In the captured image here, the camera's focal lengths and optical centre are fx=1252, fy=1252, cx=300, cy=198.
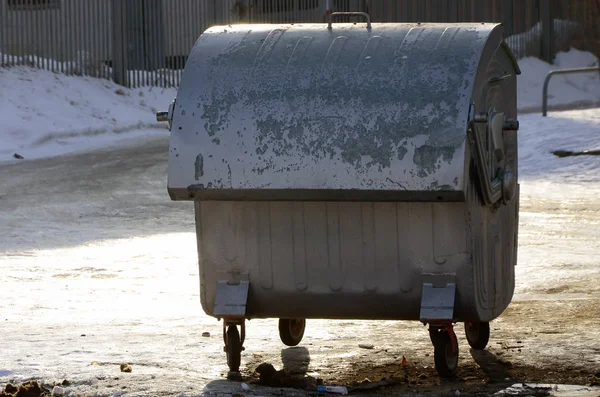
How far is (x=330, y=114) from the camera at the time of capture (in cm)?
532

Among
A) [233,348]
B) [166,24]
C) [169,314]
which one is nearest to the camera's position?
[233,348]

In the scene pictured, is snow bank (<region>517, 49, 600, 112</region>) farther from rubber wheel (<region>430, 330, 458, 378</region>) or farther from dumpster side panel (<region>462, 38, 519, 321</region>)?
rubber wheel (<region>430, 330, 458, 378</region>)

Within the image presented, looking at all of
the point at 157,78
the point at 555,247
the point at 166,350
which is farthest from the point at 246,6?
the point at 166,350

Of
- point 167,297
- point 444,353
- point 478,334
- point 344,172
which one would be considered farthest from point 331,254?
point 167,297

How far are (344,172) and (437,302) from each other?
26.4 inches

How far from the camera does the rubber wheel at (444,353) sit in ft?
17.6

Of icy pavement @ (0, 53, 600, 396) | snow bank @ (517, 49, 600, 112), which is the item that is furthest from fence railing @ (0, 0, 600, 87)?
icy pavement @ (0, 53, 600, 396)

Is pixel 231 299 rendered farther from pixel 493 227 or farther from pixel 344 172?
pixel 493 227

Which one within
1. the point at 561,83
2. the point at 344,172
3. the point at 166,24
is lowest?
the point at 561,83

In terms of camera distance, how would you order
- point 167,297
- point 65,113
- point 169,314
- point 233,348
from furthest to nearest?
1. point 65,113
2. point 167,297
3. point 169,314
4. point 233,348

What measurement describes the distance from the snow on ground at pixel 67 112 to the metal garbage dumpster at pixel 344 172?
31.5 feet

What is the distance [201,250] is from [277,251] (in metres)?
0.35

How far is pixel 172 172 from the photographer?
5.40 meters

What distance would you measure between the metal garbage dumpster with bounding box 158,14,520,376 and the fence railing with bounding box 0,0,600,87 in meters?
10.4
